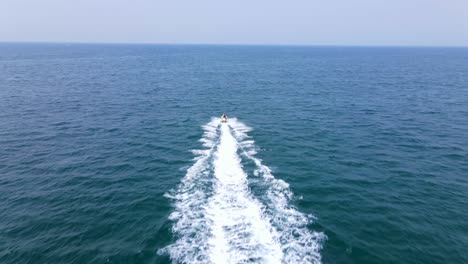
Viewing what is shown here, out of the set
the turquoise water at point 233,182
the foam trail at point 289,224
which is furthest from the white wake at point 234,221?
the turquoise water at point 233,182

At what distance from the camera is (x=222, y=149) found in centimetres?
5788

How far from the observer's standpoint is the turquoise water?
32.8 metres

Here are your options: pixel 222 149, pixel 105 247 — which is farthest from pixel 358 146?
pixel 105 247

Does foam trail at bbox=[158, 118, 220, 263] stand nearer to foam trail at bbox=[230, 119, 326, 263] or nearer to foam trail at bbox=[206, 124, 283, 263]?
foam trail at bbox=[206, 124, 283, 263]

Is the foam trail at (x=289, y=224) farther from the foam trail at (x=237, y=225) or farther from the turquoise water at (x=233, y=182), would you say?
the foam trail at (x=237, y=225)

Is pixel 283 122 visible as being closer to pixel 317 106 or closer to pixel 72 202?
pixel 317 106

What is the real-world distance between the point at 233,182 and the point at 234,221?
10.1 metres

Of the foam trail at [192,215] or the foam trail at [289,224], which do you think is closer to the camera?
the foam trail at [289,224]

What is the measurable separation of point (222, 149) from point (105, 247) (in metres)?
30.0

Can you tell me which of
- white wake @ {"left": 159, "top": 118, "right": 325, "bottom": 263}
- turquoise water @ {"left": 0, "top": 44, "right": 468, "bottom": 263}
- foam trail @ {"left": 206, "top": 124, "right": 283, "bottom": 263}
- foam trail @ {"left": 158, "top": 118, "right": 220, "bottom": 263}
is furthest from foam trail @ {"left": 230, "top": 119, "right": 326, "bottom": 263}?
foam trail @ {"left": 158, "top": 118, "right": 220, "bottom": 263}

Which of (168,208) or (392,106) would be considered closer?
(168,208)

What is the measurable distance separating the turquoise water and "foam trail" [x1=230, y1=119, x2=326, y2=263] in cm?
18

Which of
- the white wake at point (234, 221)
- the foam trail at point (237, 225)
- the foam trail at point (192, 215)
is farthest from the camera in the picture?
the foam trail at point (192, 215)

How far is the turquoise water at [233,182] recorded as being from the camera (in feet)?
108
